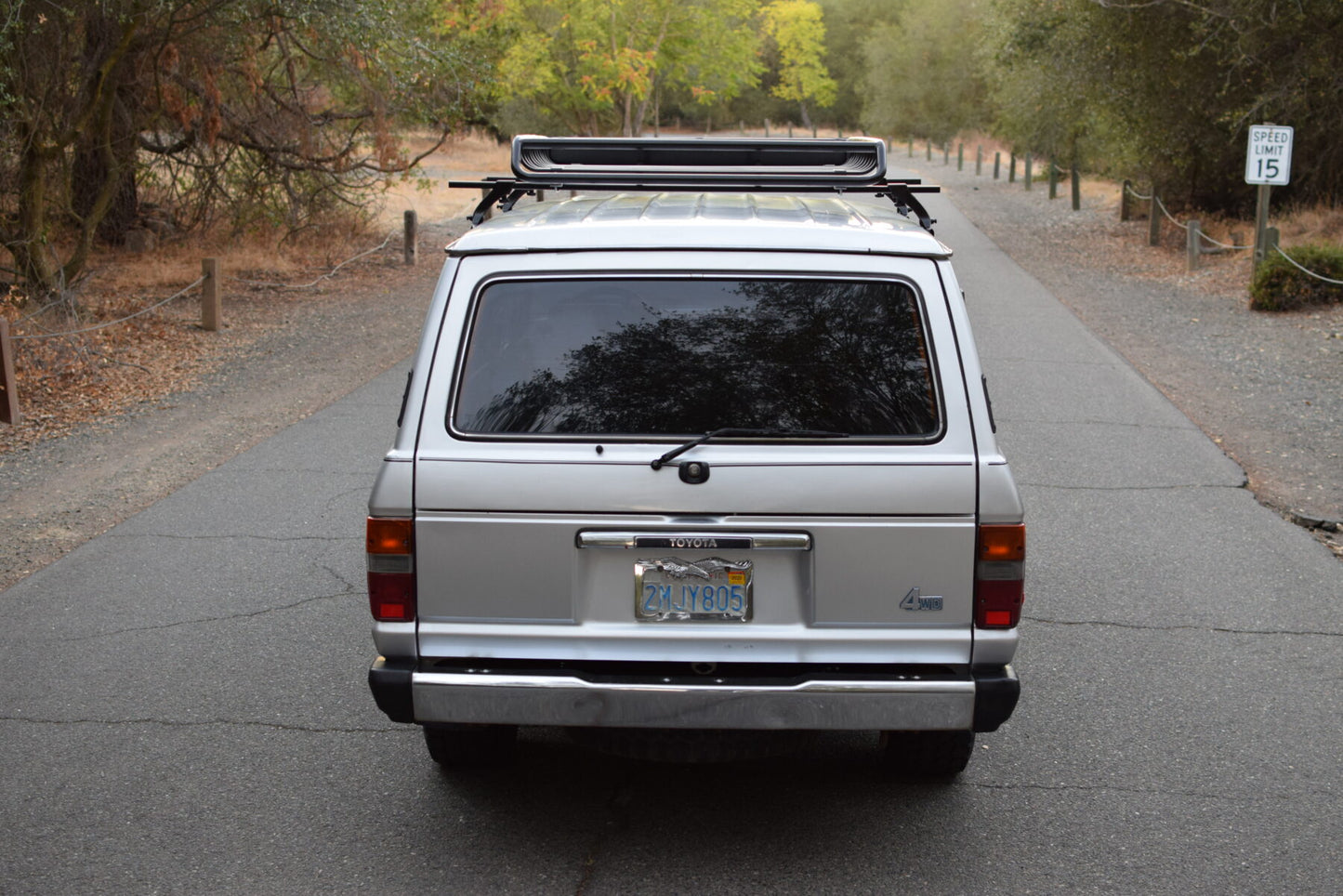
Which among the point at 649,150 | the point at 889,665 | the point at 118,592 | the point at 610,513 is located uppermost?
the point at 649,150

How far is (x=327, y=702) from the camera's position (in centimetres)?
502

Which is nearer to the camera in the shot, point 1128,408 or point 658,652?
point 658,652

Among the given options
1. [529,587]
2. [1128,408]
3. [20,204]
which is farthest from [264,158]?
[529,587]

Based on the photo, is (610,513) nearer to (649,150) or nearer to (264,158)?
(649,150)

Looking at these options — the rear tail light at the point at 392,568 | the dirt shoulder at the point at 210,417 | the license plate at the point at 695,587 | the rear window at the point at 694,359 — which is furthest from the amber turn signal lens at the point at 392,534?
the dirt shoulder at the point at 210,417

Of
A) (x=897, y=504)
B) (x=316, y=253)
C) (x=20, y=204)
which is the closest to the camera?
(x=897, y=504)

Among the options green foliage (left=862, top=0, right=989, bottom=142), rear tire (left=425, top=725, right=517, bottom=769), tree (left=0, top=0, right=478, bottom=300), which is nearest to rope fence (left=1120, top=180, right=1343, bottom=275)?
tree (left=0, top=0, right=478, bottom=300)

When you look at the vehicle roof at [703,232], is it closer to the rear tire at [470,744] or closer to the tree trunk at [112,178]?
the rear tire at [470,744]

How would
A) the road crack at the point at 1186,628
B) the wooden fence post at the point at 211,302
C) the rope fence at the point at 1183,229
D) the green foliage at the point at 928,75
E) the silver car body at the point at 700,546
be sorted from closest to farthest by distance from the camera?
the silver car body at the point at 700,546 < the road crack at the point at 1186,628 < the wooden fence post at the point at 211,302 < the rope fence at the point at 1183,229 < the green foliage at the point at 928,75

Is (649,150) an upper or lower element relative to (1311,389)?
upper

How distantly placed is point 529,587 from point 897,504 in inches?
41.2

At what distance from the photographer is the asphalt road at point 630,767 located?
3824 mm

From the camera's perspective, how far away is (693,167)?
5.23 metres

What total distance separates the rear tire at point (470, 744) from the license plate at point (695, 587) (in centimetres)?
88
